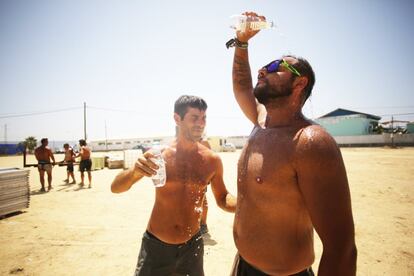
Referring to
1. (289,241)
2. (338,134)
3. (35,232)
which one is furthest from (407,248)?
(338,134)

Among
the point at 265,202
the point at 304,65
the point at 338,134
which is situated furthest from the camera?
the point at 338,134

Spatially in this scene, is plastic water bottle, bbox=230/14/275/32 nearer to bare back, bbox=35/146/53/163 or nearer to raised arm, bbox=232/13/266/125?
raised arm, bbox=232/13/266/125

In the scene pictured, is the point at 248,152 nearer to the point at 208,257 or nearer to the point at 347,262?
the point at 347,262

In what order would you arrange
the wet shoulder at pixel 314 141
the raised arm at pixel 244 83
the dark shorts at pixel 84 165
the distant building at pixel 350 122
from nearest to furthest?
the wet shoulder at pixel 314 141 → the raised arm at pixel 244 83 → the dark shorts at pixel 84 165 → the distant building at pixel 350 122

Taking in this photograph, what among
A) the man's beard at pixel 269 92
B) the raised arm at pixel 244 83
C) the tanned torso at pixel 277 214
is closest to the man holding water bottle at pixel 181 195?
the raised arm at pixel 244 83

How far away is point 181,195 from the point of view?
263cm

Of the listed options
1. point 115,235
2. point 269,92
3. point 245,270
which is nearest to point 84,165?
point 115,235

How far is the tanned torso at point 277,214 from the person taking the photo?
159 centimetres

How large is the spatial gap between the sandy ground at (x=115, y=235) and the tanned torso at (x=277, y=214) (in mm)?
2869

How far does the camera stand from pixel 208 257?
15.3ft

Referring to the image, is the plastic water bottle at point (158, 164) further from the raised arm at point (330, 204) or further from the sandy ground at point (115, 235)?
the sandy ground at point (115, 235)

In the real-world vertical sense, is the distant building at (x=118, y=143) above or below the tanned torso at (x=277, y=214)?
below

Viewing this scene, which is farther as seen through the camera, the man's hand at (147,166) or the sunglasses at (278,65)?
the man's hand at (147,166)

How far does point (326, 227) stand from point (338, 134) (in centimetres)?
5309
